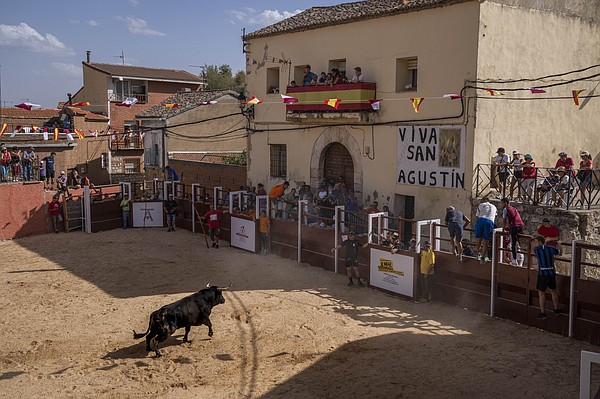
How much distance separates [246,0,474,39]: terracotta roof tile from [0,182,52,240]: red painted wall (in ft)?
33.9

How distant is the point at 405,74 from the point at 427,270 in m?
7.69

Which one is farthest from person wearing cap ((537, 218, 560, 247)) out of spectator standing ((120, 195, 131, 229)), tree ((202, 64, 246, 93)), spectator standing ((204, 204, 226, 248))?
tree ((202, 64, 246, 93))

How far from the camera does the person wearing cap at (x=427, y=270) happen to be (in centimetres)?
1520

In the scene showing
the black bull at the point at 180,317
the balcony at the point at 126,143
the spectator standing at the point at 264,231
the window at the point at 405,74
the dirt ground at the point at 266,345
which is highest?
the window at the point at 405,74

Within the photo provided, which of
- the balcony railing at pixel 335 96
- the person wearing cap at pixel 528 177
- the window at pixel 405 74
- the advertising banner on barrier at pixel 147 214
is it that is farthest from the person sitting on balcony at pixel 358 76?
the advertising banner on barrier at pixel 147 214

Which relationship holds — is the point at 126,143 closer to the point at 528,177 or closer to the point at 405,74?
the point at 405,74

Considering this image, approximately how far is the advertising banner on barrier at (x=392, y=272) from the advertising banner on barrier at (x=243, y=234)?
5842mm

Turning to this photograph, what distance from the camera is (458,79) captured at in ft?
60.3

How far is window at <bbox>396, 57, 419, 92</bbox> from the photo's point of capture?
800 inches

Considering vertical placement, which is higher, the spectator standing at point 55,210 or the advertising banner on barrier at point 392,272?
the spectator standing at point 55,210

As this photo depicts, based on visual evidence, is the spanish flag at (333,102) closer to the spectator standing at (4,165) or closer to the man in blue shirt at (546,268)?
the man in blue shirt at (546,268)

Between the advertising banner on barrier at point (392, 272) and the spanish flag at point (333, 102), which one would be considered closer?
the advertising banner on barrier at point (392, 272)

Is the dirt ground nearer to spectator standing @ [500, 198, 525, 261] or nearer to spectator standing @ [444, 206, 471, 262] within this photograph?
spectator standing @ [444, 206, 471, 262]

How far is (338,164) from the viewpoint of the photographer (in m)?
23.2
